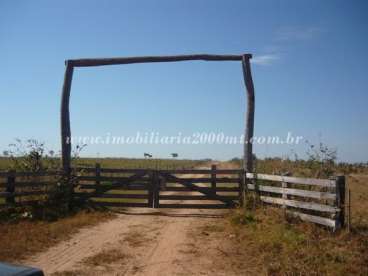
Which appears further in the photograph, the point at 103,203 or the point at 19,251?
the point at 103,203

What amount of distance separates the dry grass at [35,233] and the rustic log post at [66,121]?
7.92 feet

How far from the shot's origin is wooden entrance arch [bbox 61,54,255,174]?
14.8 metres

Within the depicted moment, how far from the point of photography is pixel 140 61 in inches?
610

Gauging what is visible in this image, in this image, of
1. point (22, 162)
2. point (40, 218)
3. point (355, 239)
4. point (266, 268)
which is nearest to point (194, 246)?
point (266, 268)

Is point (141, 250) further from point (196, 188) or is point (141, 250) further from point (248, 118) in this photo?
point (248, 118)

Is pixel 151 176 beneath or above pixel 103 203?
above

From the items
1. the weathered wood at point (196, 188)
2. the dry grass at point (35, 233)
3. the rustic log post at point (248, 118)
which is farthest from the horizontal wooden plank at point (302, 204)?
the dry grass at point (35, 233)

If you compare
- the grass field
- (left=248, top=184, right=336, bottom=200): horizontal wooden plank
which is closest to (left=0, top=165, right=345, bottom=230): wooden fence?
(left=248, top=184, right=336, bottom=200): horizontal wooden plank

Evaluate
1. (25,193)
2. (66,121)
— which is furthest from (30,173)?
(66,121)

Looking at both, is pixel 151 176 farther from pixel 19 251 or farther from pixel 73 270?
pixel 73 270

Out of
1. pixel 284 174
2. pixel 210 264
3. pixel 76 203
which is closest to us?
pixel 210 264

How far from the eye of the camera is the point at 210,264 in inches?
316

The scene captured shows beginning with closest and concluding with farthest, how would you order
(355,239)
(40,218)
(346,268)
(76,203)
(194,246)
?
(346,268) → (355,239) → (194,246) → (40,218) → (76,203)

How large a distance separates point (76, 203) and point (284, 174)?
7140 millimetres
